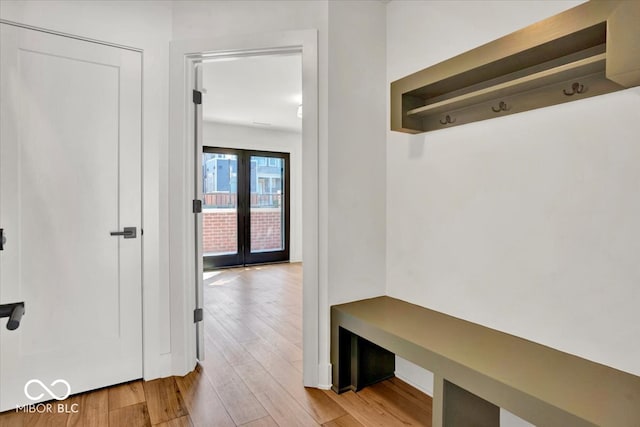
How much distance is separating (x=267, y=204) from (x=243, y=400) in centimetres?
492

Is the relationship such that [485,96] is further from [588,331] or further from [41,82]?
[41,82]

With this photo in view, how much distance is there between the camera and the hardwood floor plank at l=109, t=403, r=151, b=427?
1.75 meters

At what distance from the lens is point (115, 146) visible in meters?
2.13

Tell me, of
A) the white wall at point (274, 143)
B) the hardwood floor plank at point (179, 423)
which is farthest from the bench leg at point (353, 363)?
the white wall at point (274, 143)

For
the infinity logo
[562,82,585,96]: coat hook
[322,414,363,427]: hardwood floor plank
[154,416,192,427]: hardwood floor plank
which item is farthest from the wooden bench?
the infinity logo

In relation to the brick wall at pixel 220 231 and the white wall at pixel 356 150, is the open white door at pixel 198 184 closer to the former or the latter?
the white wall at pixel 356 150

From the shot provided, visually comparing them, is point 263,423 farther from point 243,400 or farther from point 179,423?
point 179,423

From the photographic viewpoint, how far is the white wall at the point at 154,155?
7.10 ft

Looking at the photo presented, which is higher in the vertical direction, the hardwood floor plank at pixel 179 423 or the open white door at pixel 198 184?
the open white door at pixel 198 184

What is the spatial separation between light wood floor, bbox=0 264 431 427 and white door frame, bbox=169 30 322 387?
179mm

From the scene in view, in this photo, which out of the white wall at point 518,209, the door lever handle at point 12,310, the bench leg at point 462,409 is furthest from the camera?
the bench leg at point 462,409

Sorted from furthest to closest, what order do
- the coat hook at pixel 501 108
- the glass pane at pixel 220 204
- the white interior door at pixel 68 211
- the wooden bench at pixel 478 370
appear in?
the glass pane at pixel 220 204
the white interior door at pixel 68 211
the coat hook at pixel 501 108
the wooden bench at pixel 478 370

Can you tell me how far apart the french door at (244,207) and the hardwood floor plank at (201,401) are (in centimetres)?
394

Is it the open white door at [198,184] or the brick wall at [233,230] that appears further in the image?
the brick wall at [233,230]
